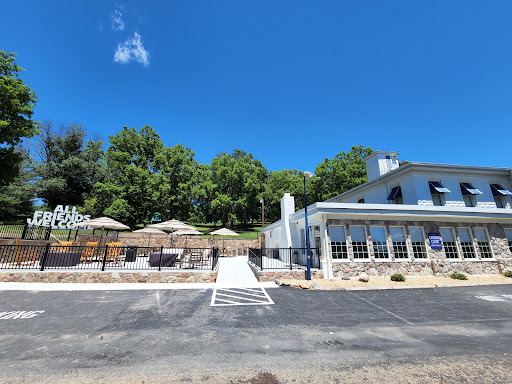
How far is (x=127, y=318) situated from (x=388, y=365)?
21.7ft

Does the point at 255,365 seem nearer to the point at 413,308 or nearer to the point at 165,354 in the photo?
the point at 165,354

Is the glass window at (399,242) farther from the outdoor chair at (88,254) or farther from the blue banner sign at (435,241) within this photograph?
the outdoor chair at (88,254)

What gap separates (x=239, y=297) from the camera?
860cm

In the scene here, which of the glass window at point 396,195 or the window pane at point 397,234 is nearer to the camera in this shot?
the window pane at point 397,234

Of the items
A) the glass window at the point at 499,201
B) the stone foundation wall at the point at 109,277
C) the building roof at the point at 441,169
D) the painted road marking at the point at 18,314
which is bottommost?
the painted road marking at the point at 18,314

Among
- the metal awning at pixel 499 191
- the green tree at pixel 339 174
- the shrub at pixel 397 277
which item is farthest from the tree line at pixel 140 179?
the shrub at pixel 397 277

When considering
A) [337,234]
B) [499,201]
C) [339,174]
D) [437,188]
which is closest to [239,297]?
[337,234]

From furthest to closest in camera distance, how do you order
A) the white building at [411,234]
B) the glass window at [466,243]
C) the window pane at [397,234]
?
the glass window at [466,243]
the window pane at [397,234]
the white building at [411,234]

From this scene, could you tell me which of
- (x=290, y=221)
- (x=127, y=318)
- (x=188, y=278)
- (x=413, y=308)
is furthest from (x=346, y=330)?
(x=290, y=221)

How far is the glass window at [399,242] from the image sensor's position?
13.0 m

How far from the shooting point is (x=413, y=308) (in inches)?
294

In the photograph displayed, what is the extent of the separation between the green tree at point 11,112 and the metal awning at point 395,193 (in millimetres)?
33353

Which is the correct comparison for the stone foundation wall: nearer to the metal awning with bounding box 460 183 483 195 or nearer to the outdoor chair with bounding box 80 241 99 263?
the outdoor chair with bounding box 80 241 99 263

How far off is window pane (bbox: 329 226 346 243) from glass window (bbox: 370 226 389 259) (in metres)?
1.91
